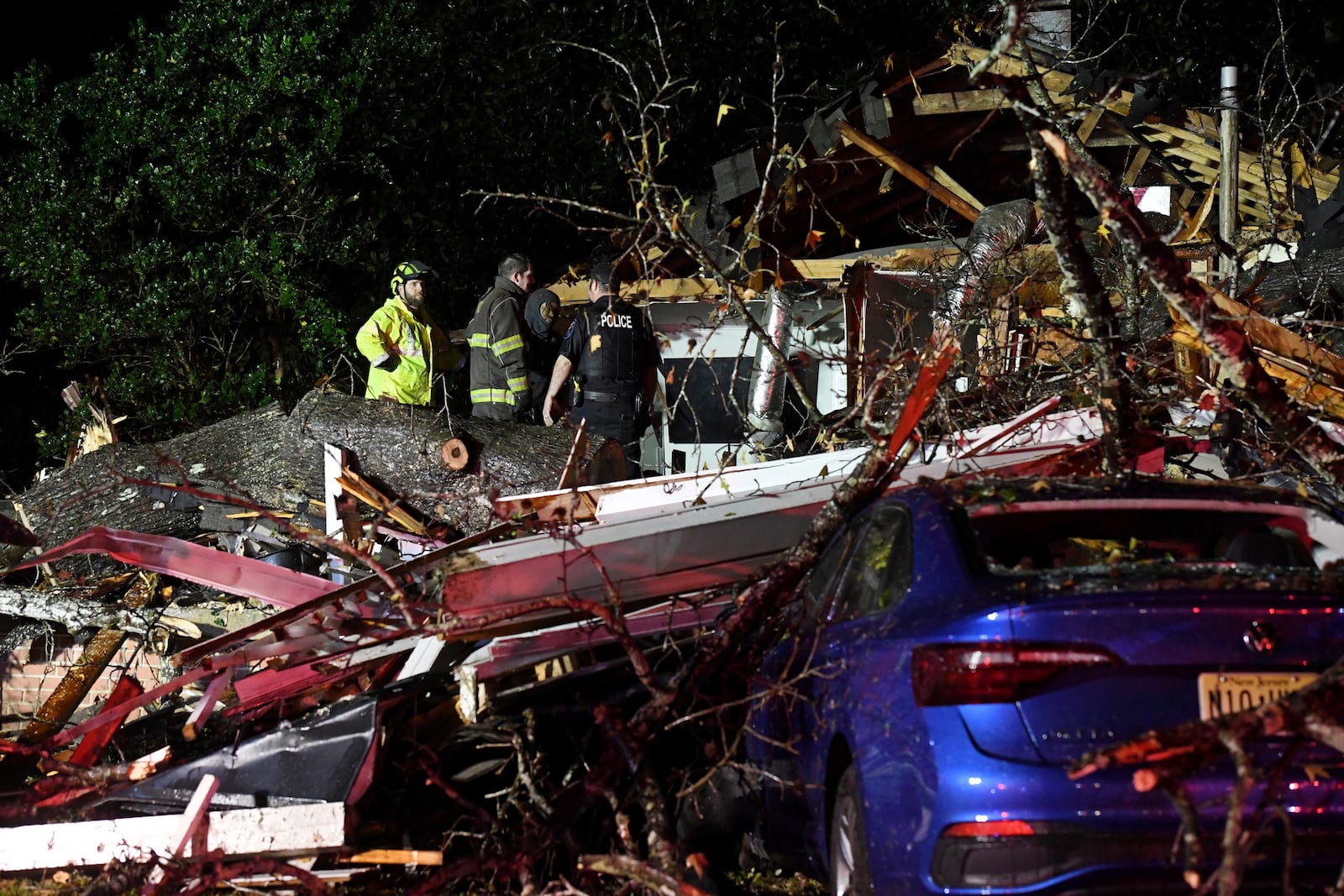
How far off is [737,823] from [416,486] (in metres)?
4.28

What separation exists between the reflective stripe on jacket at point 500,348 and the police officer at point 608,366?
0.29 metres

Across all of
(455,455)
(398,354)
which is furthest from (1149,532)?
(398,354)

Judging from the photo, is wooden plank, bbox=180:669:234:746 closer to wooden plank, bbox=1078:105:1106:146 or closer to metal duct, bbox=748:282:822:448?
metal duct, bbox=748:282:822:448

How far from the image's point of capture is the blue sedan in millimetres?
3133

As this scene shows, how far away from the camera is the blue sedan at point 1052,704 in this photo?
3.13m

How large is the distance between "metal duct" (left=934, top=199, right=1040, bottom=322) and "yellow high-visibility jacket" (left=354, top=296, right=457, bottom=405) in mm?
3942

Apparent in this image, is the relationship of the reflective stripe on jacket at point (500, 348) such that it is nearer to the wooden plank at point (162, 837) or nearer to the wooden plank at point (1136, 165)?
the wooden plank at point (162, 837)

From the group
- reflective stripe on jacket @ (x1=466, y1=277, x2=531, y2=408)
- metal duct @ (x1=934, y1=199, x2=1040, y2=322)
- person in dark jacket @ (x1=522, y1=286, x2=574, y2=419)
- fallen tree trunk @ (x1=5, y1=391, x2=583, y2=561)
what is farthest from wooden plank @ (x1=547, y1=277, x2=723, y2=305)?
fallen tree trunk @ (x1=5, y1=391, x2=583, y2=561)

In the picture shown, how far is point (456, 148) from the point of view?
14.3 metres

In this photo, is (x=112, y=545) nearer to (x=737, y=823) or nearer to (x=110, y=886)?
(x=110, y=886)

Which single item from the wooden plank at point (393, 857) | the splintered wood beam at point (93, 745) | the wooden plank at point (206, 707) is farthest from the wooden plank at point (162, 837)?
the splintered wood beam at point (93, 745)

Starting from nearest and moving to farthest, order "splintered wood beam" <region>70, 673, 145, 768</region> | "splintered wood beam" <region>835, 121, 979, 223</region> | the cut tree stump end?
"splintered wood beam" <region>70, 673, 145, 768</region>, the cut tree stump end, "splintered wood beam" <region>835, 121, 979, 223</region>

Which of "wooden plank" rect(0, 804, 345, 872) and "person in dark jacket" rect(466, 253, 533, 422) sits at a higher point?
"person in dark jacket" rect(466, 253, 533, 422)

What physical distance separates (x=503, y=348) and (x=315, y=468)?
69.1 inches
